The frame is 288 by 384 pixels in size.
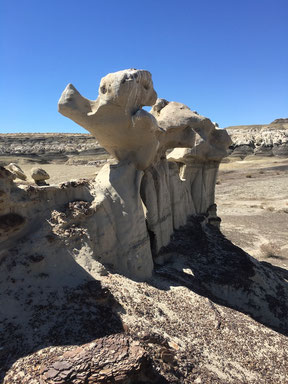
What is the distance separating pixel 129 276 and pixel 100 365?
2.47 metres

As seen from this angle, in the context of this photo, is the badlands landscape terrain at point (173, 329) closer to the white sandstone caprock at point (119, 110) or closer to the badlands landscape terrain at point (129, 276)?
the badlands landscape terrain at point (129, 276)

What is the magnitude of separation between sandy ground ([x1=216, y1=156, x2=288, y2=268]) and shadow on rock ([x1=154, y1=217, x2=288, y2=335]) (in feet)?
12.2

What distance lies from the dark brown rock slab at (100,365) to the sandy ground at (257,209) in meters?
9.31

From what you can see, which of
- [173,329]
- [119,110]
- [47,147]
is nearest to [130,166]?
[119,110]

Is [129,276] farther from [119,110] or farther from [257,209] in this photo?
[257,209]

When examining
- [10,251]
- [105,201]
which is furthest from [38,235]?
[105,201]

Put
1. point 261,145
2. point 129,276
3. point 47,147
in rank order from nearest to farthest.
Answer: point 129,276 → point 261,145 → point 47,147

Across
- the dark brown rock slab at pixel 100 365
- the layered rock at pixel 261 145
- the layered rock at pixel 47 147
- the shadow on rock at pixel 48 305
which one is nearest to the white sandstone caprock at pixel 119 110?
the shadow on rock at pixel 48 305

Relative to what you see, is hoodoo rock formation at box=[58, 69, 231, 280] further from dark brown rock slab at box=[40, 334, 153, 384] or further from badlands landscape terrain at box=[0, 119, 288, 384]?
dark brown rock slab at box=[40, 334, 153, 384]

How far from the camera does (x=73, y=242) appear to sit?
449cm

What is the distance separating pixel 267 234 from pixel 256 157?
3526 centimetres

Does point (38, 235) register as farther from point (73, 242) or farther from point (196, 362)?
point (196, 362)

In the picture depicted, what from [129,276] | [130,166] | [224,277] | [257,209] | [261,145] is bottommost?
[257,209]

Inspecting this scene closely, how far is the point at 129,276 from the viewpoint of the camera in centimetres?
535
